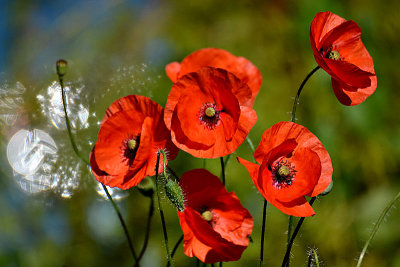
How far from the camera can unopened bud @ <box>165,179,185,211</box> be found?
0.43 metres

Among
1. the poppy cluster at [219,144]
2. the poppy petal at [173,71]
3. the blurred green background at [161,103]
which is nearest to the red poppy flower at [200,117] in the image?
the poppy cluster at [219,144]

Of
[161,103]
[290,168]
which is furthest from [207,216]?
[161,103]

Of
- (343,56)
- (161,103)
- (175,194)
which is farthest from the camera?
(161,103)

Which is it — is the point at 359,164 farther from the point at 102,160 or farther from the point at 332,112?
the point at 102,160

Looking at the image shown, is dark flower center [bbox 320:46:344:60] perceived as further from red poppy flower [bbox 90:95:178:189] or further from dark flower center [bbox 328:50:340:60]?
red poppy flower [bbox 90:95:178:189]

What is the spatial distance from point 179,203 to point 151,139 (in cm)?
9

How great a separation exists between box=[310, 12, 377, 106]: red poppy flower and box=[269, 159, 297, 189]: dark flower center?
0.10 meters

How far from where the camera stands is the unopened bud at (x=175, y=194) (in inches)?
17.1

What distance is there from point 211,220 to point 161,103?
914mm

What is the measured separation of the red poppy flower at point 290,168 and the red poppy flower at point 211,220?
5cm

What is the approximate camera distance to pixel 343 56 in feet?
1.79

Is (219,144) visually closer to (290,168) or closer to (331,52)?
(290,168)

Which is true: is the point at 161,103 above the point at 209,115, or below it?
above

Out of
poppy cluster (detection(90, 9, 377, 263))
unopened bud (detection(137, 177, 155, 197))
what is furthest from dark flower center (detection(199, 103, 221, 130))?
unopened bud (detection(137, 177, 155, 197))
